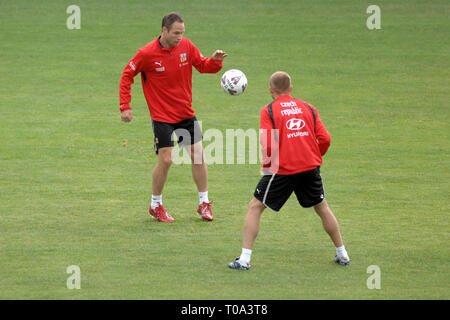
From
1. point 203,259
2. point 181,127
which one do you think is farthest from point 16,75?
point 203,259

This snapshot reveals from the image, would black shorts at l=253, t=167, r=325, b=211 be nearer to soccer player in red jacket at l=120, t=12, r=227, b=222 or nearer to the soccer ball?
soccer player in red jacket at l=120, t=12, r=227, b=222

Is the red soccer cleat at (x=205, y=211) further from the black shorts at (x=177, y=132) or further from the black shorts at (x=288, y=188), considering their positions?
the black shorts at (x=288, y=188)

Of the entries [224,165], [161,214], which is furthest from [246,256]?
[224,165]

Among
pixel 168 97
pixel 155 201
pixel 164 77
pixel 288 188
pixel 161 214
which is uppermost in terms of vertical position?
pixel 164 77

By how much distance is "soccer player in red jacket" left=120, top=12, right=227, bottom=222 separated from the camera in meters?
8.54

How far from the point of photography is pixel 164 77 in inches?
339

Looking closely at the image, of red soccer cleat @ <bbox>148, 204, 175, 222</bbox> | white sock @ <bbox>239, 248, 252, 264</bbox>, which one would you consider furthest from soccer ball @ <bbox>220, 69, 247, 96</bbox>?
white sock @ <bbox>239, 248, 252, 264</bbox>

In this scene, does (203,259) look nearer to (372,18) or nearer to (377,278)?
(377,278)

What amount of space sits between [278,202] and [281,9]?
1591cm

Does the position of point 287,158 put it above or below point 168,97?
below

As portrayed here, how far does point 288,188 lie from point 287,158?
Result: 0.32 metres

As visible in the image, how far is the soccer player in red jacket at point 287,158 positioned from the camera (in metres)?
6.84

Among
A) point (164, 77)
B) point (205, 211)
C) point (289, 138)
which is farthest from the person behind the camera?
point (205, 211)

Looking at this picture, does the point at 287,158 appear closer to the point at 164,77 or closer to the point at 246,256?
the point at 246,256
